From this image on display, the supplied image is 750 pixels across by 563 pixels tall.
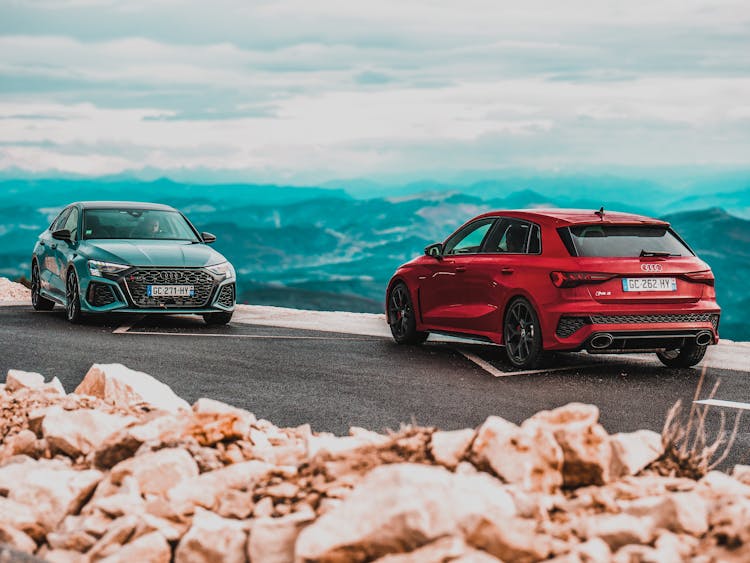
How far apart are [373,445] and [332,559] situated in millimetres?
1171

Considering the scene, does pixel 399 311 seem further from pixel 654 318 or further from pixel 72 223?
pixel 72 223

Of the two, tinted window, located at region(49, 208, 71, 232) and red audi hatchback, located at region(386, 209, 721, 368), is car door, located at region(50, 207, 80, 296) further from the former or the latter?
red audi hatchback, located at region(386, 209, 721, 368)

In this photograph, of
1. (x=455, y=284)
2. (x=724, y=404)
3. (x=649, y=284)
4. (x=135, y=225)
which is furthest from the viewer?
(x=135, y=225)

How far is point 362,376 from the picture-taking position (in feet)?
36.8

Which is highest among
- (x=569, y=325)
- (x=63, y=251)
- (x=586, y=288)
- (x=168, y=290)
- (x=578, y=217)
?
(x=578, y=217)

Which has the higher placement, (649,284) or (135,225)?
(135,225)

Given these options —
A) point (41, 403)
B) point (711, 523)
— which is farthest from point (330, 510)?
point (41, 403)

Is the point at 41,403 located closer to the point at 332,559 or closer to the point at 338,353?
the point at 332,559

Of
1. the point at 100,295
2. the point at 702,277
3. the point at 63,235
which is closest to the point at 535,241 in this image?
the point at 702,277

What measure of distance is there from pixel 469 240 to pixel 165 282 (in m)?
4.62

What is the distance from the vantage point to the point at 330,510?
4.70 m

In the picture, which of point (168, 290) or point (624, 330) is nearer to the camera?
point (624, 330)

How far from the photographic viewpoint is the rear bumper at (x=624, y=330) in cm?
1073

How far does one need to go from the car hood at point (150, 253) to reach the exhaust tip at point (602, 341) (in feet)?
21.9
